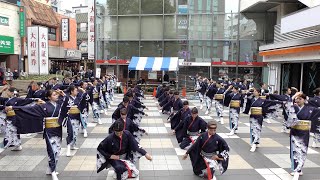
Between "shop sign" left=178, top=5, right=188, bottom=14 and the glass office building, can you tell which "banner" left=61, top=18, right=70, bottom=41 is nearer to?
the glass office building

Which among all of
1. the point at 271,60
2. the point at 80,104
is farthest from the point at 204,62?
the point at 80,104

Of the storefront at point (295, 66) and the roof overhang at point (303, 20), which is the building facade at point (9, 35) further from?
the roof overhang at point (303, 20)

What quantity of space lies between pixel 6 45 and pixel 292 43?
898 inches

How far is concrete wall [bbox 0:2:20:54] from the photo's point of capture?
28328 millimetres

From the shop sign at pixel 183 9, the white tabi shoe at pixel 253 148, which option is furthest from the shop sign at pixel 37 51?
the white tabi shoe at pixel 253 148

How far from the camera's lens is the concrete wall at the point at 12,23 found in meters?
28.3

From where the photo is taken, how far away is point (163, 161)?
8.41m

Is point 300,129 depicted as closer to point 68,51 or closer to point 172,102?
point 172,102

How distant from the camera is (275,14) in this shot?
27.8 meters

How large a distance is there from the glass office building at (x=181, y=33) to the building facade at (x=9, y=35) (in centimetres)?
726

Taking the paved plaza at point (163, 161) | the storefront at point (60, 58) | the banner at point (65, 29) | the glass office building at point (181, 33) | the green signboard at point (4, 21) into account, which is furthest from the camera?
the banner at point (65, 29)

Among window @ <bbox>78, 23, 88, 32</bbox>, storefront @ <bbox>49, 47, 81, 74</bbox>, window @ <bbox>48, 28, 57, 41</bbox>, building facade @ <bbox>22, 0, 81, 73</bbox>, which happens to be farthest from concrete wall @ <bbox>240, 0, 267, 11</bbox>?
window @ <bbox>78, 23, 88, 32</bbox>

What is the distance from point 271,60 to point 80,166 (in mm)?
19018

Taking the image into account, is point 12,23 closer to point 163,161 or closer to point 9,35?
point 9,35
